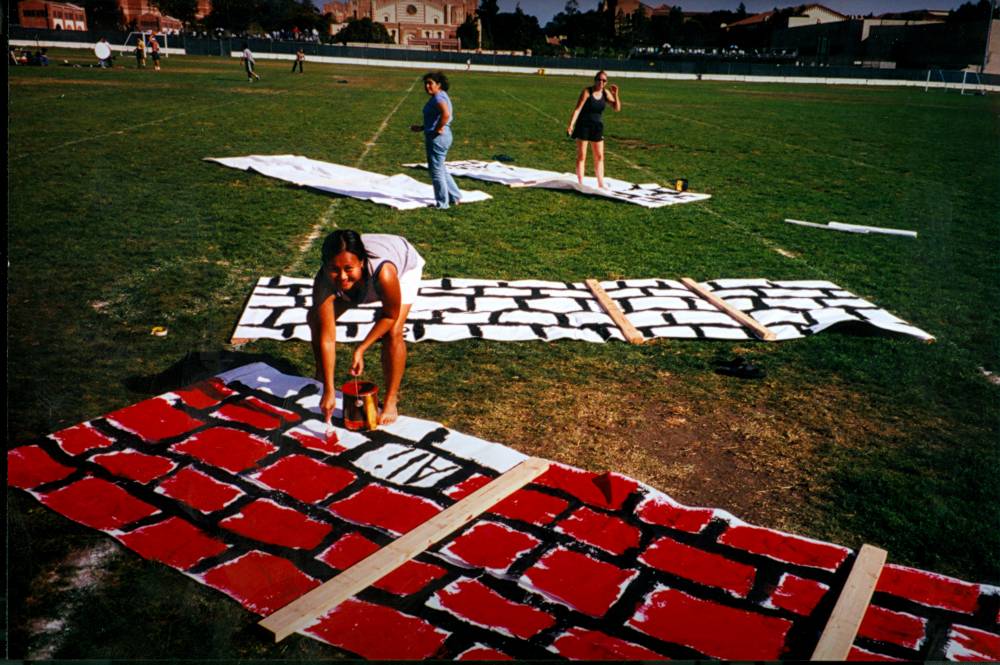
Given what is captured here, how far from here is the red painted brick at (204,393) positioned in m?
4.88

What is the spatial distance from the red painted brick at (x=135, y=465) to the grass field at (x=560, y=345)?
1.44 ft

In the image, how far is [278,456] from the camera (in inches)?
169

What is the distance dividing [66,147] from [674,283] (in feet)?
40.0

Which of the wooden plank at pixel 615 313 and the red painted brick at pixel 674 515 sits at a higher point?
the wooden plank at pixel 615 313

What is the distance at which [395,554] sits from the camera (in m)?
3.39

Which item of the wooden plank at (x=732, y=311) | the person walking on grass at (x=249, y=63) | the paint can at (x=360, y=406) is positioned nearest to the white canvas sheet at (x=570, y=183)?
the wooden plank at (x=732, y=311)

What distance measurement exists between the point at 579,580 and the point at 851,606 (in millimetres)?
1125

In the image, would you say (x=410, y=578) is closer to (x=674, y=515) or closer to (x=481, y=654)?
(x=481, y=654)

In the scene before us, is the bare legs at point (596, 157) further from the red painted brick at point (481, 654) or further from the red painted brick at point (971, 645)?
the red painted brick at point (481, 654)

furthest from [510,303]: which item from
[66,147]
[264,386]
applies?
[66,147]

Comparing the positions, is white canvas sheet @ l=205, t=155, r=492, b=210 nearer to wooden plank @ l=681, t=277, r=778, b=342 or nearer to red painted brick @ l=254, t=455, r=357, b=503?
wooden plank @ l=681, t=277, r=778, b=342

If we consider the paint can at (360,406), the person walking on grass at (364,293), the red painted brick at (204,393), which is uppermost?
the person walking on grass at (364,293)

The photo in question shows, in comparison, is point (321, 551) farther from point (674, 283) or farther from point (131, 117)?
point (131, 117)

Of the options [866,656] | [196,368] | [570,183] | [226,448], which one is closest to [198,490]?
[226,448]
